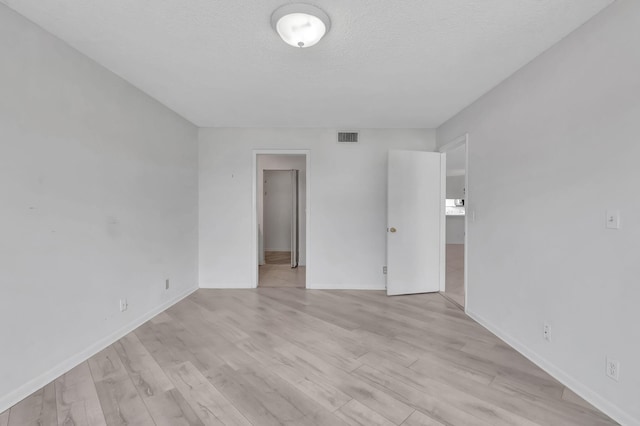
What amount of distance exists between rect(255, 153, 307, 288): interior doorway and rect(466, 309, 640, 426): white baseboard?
8.82 ft

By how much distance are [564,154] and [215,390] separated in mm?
2956

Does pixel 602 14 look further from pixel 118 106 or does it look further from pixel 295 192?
pixel 295 192

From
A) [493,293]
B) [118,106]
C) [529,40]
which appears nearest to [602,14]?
[529,40]

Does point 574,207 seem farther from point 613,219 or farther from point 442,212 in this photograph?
point 442,212

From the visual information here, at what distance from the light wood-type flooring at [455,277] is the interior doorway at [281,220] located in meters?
2.24

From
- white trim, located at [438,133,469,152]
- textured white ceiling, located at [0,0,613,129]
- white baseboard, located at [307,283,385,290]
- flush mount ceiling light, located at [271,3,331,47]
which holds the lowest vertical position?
white baseboard, located at [307,283,385,290]

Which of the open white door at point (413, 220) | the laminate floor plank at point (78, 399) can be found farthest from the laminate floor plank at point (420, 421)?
the open white door at point (413, 220)

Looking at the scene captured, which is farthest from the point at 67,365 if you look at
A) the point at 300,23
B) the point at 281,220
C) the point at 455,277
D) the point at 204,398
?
the point at 455,277

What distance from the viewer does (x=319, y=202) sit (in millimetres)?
3900

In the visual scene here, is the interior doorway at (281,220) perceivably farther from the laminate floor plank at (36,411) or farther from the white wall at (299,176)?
the laminate floor plank at (36,411)

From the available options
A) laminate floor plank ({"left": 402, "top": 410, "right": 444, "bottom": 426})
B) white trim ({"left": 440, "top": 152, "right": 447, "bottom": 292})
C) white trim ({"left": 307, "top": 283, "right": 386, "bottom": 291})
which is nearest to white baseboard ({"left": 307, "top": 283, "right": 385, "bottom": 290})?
white trim ({"left": 307, "top": 283, "right": 386, "bottom": 291})

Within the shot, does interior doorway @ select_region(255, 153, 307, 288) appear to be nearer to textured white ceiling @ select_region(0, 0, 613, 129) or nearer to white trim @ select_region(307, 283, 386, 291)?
white trim @ select_region(307, 283, 386, 291)

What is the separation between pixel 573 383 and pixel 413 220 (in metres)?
2.24

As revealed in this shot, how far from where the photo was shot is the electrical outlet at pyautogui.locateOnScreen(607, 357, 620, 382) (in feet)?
4.86
